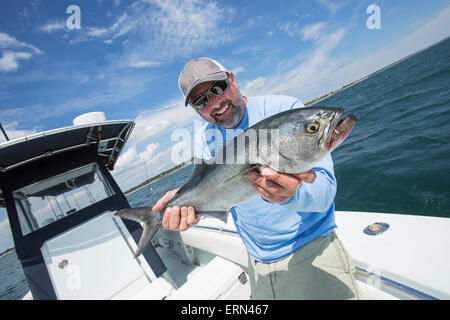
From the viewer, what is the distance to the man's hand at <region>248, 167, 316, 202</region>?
180cm

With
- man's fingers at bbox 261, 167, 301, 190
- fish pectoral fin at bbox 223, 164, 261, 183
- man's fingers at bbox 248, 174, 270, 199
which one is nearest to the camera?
man's fingers at bbox 261, 167, 301, 190

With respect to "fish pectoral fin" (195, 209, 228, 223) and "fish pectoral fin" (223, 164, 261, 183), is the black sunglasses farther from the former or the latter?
"fish pectoral fin" (195, 209, 228, 223)

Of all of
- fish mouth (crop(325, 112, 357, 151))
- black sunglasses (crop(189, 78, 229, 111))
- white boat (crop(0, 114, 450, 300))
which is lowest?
white boat (crop(0, 114, 450, 300))

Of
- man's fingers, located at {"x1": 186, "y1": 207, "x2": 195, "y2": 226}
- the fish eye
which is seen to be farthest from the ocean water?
the fish eye

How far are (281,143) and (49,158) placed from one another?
6.20 m

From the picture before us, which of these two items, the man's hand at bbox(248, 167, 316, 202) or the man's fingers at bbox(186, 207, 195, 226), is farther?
the man's fingers at bbox(186, 207, 195, 226)

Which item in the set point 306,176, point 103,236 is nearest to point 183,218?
point 306,176

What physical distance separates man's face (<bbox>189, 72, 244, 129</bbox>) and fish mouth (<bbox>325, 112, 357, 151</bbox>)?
126 centimetres

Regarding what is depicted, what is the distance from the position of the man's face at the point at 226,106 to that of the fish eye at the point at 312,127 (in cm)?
110

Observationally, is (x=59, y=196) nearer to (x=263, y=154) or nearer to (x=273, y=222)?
(x=273, y=222)

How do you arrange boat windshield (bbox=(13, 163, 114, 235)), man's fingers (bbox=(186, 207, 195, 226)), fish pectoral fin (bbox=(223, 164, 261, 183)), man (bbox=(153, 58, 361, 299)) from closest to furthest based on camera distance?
fish pectoral fin (bbox=(223, 164, 261, 183))
man (bbox=(153, 58, 361, 299))
man's fingers (bbox=(186, 207, 195, 226))
boat windshield (bbox=(13, 163, 114, 235))

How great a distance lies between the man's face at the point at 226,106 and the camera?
2.70m

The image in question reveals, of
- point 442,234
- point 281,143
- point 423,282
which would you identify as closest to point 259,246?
point 281,143
